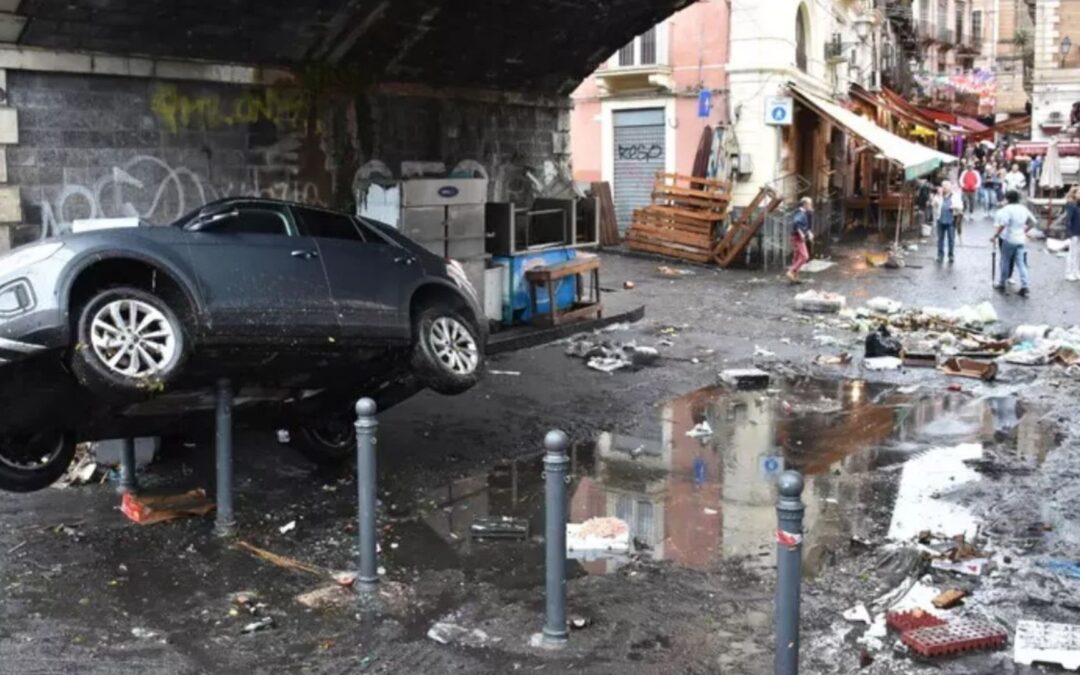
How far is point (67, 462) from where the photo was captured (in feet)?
23.6

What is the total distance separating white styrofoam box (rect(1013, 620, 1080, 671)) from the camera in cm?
523

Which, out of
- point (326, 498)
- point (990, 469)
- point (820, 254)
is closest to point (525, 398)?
point (326, 498)

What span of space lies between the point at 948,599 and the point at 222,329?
4.70m

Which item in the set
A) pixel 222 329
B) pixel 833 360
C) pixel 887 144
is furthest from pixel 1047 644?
pixel 887 144

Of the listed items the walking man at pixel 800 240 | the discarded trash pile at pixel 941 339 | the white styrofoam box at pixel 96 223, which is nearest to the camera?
the white styrofoam box at pixel 96 223

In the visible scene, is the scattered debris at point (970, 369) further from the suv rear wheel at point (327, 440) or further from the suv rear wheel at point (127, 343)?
the suv rear wheel at point (127, 343)

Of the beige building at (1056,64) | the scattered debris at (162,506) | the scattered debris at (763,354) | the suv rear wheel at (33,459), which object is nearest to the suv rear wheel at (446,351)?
the scattered debris at (162,506)

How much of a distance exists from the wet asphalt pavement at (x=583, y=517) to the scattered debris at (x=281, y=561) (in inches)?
2.5

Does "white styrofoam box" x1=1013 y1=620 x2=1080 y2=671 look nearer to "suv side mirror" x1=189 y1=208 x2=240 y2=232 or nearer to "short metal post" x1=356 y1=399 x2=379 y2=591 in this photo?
"short metal post" x1=356 y1=399 x2=379 y2=591

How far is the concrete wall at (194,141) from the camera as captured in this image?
980 cm

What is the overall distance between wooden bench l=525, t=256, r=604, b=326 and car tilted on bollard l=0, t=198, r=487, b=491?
5.74 m

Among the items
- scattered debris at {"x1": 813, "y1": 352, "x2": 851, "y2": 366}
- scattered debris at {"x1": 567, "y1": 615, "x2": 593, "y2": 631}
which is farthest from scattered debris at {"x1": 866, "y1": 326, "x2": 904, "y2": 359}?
scattered debris at {"x1": 567, "y1": 615, "x2": 593, "y2": 631}

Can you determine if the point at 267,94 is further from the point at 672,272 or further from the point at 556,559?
the point at 672,272

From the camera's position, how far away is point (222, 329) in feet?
23.6
